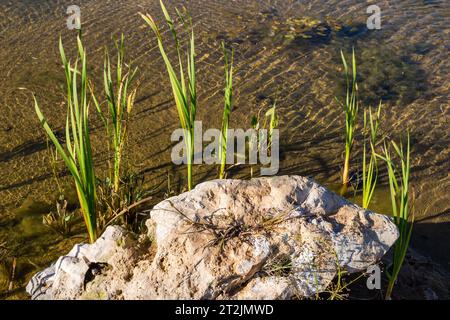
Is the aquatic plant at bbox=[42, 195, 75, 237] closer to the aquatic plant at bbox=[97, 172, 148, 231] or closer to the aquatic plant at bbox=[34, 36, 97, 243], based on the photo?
the aquatic plant at bbox=[97, 172, 148, 231]

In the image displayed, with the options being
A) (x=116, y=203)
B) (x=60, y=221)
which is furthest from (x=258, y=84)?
(x=60, y=221)

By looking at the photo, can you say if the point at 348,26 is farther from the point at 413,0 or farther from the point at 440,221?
the point at 440,221

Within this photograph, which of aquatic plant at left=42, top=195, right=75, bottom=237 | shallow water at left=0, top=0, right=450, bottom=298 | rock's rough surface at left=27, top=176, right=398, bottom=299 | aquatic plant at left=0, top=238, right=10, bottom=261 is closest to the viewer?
rock's rough surface at left=27, top=176, right=398, bottom=299

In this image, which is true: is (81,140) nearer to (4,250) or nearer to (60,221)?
(60,221)

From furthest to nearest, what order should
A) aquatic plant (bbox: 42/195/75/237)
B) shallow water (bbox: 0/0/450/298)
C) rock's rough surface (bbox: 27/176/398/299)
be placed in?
shallow water (bbox: 0/0/450/298)
aquatic plant (bbox: 42/195/75/237)
rock's rough surface (bbox: 27/176/398/299)

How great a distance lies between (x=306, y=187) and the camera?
2.88 metres

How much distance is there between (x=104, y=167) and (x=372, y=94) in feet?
9.31

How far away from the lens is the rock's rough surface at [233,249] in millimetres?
2535

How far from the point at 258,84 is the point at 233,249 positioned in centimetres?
308

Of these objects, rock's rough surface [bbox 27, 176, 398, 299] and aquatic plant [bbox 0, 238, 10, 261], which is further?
aquatic plant [bbox 0, 238, 10, 261]

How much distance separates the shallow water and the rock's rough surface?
2.35ft

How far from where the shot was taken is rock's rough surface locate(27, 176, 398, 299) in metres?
2.54

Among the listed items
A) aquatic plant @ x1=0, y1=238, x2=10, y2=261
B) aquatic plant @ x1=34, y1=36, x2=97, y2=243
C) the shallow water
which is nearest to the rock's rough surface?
aquatic plant @ x1=34, y1=36, x2=97, y2=243

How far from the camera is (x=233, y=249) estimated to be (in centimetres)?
258
